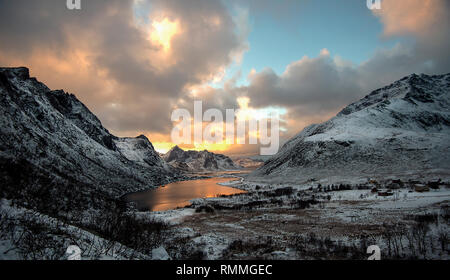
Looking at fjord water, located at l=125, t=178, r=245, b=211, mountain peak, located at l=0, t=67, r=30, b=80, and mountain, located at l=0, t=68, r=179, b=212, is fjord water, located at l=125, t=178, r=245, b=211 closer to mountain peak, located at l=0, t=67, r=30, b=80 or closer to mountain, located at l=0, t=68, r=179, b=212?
mountain, located at l=0, t=68, r=179, b=212

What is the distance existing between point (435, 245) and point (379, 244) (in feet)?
8.51

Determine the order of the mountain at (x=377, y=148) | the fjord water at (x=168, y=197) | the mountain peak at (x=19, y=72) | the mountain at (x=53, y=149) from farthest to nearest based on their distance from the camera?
the mountain peak at (x=19, y=72) < the mountain at (x=377, y=148) < the fjord water at (x=168, y=197) < the mountain at (x=53, y=149)

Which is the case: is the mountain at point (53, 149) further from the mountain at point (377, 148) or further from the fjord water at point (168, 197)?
the mountain at point (377, 148)

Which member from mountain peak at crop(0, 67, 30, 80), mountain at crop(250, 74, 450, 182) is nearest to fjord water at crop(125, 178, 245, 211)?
mountain at crop(250, 74, 450, 182)

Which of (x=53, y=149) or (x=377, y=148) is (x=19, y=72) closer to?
(x=53, y=149)

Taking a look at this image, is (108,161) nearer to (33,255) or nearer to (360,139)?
(33,255)

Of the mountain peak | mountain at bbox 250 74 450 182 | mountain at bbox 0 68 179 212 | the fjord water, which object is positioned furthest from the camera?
the mountain peak

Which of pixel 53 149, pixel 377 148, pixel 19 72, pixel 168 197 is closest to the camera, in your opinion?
pixel 53 149

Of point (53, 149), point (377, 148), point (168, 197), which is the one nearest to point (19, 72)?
point (53, 149)

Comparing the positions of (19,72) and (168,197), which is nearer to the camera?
(168,197)

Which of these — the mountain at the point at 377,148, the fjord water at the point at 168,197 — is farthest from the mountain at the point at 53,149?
the mountain at the point at 377,148
